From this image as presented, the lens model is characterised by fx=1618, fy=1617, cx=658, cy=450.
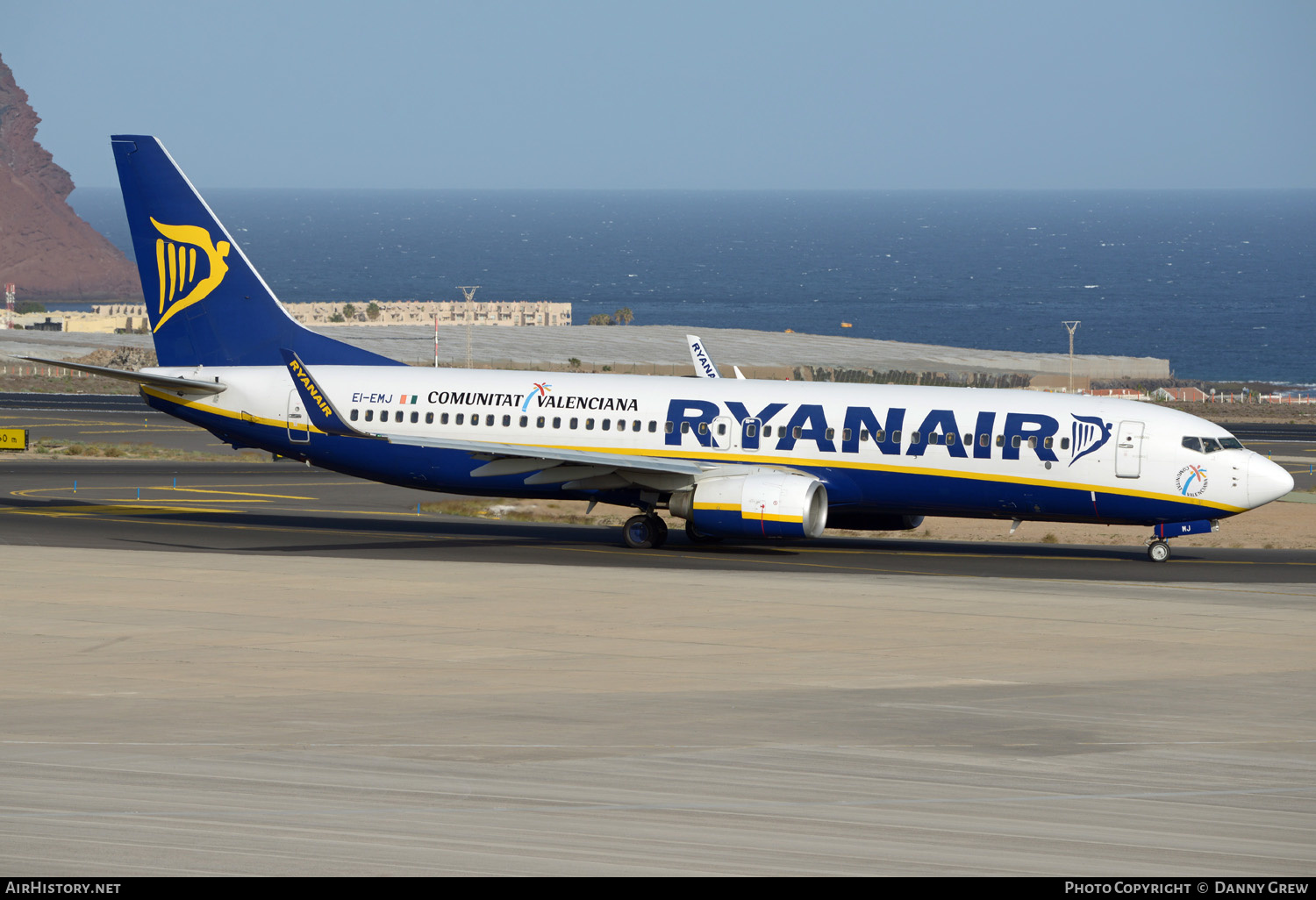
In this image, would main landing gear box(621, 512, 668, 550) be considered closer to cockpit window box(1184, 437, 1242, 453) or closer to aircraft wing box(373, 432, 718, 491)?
aircraft wing box(373, 432, 718, 491)

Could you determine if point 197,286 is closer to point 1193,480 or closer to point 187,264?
point 187,264

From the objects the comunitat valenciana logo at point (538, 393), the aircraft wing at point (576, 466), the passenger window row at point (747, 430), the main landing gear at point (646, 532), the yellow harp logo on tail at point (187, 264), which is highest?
the yellow harp logo on tail at point (187, 264)

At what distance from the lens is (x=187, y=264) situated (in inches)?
1777

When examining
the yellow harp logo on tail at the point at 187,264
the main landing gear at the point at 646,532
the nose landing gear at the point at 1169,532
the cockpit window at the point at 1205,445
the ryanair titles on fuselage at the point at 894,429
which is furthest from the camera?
the yellow harp logo on tail at the point at 187,264

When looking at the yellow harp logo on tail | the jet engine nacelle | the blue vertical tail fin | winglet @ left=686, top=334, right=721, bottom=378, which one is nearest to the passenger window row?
the jet engine nacelle

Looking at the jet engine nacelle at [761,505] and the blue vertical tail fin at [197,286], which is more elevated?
the blue vertical tail fin at [197,286]

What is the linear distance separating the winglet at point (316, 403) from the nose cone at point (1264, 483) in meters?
20.8

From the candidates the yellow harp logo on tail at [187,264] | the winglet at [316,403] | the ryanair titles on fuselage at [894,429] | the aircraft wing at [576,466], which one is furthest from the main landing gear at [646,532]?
the yellow harp logo on tail at [187,264]

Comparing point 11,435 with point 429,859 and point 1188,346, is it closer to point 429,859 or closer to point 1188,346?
point 429,859

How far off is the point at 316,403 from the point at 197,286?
7146 mm

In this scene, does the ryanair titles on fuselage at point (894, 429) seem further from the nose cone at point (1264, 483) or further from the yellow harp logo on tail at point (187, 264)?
the yellow harp logo on tail at point (187, 264)

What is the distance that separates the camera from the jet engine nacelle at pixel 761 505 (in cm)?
3772

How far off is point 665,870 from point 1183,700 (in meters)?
11.8

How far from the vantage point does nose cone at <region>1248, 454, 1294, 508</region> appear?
37.1m
